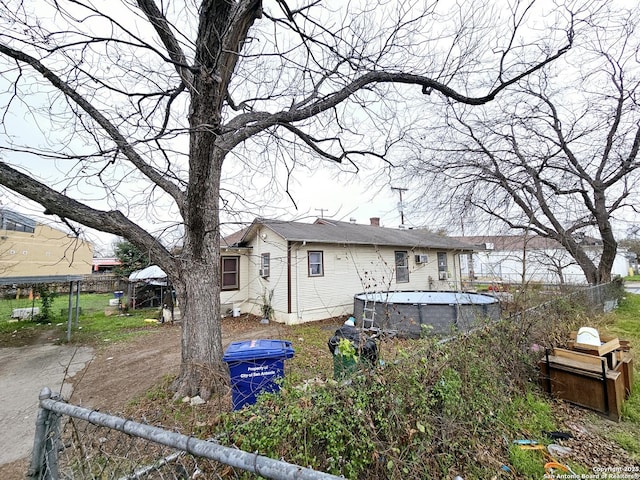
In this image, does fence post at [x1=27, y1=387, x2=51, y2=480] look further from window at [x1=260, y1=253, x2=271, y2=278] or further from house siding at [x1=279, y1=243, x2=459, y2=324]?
Result: window at [x1=260, y1=253, x2=271, y2=278]

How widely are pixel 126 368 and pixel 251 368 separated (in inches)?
173

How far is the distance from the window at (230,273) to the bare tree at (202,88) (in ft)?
25.1

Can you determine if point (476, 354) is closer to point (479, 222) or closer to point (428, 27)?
point (428, 27)

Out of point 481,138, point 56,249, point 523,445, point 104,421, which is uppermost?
point 481,138

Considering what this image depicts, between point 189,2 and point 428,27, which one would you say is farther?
point 428,27

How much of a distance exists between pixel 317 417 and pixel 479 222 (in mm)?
10106

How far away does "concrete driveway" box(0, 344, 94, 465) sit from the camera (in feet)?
11.4

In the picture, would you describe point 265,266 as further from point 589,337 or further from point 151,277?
point 589,337

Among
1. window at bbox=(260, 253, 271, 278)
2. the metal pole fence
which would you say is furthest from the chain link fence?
window at bbox=(260, 253, 271, 278)

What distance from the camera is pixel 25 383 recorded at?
5449 mm

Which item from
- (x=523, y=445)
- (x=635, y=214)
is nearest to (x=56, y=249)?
(x=523, y=445)

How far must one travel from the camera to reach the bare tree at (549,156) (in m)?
8.80

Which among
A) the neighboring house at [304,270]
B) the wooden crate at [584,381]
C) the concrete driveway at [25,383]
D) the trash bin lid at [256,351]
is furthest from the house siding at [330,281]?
the concrete driveway at [25,383]

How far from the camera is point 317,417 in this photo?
6.35ft
